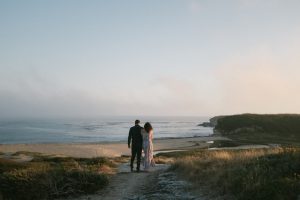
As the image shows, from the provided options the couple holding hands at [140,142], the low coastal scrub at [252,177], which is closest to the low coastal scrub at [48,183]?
the low coastal scrub at [252,177]

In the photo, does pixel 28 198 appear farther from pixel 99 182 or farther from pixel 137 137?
pixel 137 137

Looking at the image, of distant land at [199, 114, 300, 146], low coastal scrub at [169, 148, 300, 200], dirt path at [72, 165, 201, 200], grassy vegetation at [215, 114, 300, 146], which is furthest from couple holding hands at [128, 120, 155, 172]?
grassy vegetation at [215, 114, 300, 146]

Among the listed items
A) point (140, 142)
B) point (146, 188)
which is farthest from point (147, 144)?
point (146, 188)

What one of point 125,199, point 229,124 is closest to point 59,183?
point 125,199

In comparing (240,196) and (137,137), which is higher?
(137,137)

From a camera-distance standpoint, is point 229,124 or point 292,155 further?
point 229,124

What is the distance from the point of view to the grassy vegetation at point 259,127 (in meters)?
72.8

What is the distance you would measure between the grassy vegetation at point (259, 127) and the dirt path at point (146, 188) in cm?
5399

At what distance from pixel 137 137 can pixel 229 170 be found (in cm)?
639

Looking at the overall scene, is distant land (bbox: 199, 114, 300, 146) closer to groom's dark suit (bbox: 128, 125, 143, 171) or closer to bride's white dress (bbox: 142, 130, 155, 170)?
bride's white dress (bbox: 142, 130, 155, 170)

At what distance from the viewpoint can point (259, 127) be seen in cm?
7869

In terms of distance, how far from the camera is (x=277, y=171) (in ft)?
41.1

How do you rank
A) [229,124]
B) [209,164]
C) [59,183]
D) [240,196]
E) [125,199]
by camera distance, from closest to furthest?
[240,196]
[125,199]
[59,183]
[209,164]
[229,124]

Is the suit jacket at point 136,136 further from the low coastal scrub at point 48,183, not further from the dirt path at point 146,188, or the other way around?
the low coastal scrub at point 48,183
